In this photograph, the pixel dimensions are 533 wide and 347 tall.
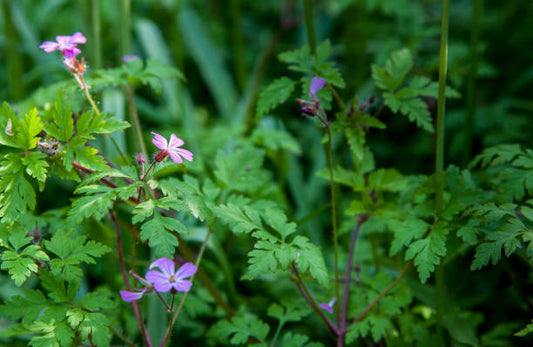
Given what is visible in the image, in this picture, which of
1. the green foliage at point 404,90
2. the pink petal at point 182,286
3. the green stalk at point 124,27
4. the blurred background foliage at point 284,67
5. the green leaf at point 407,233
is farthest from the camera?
the blurred background foliage at point 284,67

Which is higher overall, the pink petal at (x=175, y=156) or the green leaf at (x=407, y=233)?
the pink petal at (x=175, y=156)

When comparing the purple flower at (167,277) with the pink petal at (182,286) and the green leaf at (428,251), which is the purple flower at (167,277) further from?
the green leaf at (428,251)

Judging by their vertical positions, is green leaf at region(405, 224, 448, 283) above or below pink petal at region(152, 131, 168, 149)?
below

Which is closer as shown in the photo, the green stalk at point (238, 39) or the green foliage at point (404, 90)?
the green foliage at point (404, 90)

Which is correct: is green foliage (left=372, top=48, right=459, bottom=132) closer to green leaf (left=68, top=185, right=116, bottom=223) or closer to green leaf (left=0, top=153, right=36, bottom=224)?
green leaf (left=68, top=185, right=116, bottom=223)

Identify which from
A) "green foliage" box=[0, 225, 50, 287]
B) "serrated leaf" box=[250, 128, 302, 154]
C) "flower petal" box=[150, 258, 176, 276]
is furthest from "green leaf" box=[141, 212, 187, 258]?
"serrated leaf" box=[250, 128, 302, 154]

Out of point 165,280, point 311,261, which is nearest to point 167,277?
point 165,280

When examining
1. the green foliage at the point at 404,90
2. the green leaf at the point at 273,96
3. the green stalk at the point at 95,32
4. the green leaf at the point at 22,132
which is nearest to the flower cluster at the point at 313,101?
the green leaf at the point at 273,96
